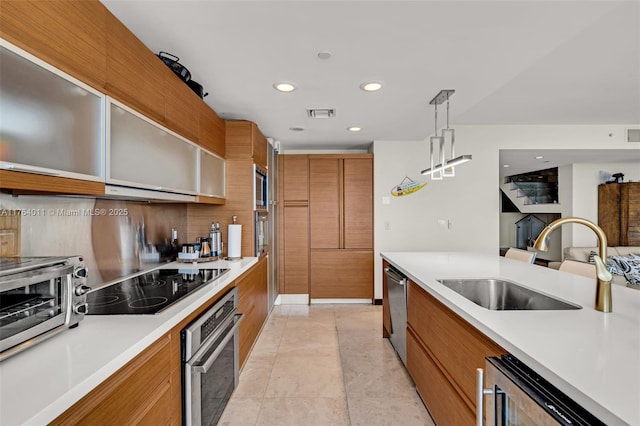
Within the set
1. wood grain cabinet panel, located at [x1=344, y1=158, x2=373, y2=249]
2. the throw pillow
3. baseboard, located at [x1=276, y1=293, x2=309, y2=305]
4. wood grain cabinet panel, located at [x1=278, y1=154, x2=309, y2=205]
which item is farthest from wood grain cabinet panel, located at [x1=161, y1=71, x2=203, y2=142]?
the throw pillow

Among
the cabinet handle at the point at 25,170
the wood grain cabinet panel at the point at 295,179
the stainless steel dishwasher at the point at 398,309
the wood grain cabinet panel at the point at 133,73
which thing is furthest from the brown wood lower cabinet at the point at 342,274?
the cabinet handle at the point at 25,170

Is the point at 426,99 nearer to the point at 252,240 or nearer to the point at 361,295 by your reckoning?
the point at 252,240

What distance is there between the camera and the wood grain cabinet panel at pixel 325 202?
15.6ft

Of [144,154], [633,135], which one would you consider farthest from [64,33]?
[633,135]

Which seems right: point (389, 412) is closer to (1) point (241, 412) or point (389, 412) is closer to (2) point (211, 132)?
(1) point (241, 412)

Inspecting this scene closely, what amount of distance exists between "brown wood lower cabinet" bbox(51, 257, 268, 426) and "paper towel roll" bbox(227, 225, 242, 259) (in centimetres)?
120

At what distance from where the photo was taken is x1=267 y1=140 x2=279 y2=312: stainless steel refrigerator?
163 inches

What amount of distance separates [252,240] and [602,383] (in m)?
2.75

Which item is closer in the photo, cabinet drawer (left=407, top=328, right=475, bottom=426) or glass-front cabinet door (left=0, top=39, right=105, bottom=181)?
glass-front cabinet door (left=0, top=39, right=105, bottom=181)

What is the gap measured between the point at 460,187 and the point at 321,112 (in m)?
2.49

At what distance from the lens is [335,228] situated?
477 centimetres

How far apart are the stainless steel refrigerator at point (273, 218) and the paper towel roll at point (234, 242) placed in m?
1.01

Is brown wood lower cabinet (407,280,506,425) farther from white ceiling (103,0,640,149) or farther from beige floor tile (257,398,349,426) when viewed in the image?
white ceiling (103,0,640,149)

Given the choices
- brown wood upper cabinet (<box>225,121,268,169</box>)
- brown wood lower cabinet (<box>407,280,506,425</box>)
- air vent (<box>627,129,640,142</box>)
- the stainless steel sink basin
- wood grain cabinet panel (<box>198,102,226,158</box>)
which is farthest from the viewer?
air vent (<box>627,129,640,142</box>)
